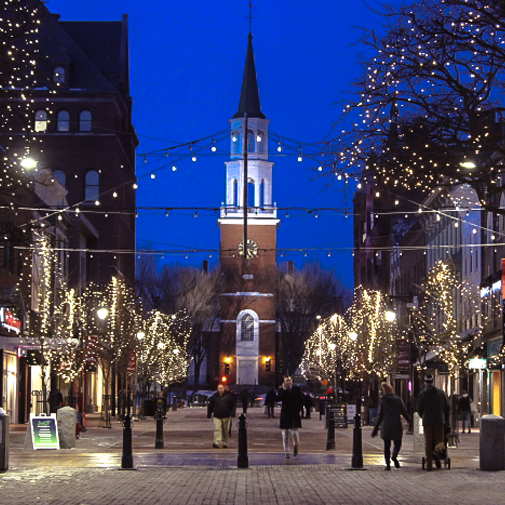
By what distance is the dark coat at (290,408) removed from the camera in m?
25.2

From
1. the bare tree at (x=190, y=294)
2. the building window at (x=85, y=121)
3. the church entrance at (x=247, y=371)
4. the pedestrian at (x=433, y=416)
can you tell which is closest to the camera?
the pedestrian at (x=433, y=416)

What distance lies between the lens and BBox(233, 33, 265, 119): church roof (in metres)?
120

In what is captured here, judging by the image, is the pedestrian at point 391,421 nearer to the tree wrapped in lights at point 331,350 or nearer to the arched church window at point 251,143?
the tree wrapped in lights at point 331,350

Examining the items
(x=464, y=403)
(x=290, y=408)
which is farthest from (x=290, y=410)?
(x=464, y=403)

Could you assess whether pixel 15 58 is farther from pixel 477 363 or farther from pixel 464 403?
pixel 477 363

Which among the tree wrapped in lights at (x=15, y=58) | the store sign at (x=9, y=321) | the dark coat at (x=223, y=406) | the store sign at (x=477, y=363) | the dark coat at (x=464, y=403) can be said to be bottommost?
the dark coat at (x=464, y=403)

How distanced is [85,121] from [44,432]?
53.3m

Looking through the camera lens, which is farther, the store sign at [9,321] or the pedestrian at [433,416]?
the store sign at [9,321]

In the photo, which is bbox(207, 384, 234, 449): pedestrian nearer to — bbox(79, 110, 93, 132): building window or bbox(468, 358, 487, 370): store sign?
bbox(468, 358, 487, 370): store sign

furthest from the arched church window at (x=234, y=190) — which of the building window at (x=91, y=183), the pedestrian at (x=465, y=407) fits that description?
the pedestrian at (x=465, y=407)

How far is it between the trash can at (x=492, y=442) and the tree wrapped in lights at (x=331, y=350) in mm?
46843

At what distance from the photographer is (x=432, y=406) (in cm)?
2123

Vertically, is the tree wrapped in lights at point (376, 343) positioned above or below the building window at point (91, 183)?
below

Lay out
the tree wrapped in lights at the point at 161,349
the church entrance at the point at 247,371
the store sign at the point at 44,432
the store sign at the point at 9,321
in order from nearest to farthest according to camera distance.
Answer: the store sign at the point at 44,432 → the store sign at the point at 9,321 → the tree wrapped in lights at the point at 161,349 → the church entrance at the point at 247,371
